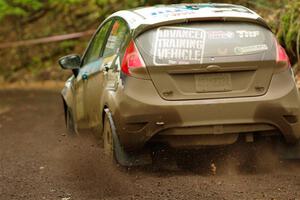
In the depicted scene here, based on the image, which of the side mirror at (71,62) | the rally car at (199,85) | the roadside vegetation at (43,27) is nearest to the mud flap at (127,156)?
the rally car at (199,85)

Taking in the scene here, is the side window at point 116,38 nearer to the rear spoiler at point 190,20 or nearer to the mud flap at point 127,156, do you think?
the rear spoiler at point 190,20

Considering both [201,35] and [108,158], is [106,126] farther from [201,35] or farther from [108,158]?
[201,35]

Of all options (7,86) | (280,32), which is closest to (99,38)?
(280,32)

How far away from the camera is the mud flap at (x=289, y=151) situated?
24.9 feet

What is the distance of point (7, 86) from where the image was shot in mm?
18312

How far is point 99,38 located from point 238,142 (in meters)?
2.29

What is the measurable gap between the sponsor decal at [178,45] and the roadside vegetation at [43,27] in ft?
33.2

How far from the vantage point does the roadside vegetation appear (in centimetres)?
1842

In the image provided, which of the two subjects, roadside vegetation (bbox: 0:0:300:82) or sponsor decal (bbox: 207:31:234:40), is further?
roadside vegetation (bbox: 0:0:300:82)

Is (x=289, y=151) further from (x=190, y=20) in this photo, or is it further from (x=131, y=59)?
(x=131, y=59)

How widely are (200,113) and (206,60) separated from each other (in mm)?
468

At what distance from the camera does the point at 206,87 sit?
7.08m

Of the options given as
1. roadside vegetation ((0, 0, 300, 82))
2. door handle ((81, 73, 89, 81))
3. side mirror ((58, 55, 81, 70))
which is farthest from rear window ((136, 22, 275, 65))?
roadside vegetation ((0, 0, 300, 82))

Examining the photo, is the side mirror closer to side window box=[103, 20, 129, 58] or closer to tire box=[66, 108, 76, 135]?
tire box=[66, 108, 76, 135]
